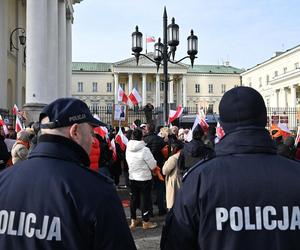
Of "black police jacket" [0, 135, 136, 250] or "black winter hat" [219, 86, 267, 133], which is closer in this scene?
"black police jacket" [0, 135, 136, 250]

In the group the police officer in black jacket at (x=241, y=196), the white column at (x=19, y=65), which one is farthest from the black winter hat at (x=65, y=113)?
the white column at (x=19, y=65)

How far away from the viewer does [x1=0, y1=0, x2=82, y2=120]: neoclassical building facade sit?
19359mm

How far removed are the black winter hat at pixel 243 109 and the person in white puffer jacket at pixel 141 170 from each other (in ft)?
19.7

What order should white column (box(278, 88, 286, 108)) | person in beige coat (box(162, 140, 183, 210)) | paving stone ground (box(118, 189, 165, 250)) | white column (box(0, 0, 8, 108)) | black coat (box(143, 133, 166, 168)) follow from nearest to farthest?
paving stone ground (box(118, 189, 165, 250)) → person in beige coat (box(162, 140, 183, 210)) → black coat (box(143, 133, 166, 168)) → white column (box(0, 0, 8, 108)) → white column (box(278, 88, 286, 108))

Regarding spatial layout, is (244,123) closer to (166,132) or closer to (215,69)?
(166,132)

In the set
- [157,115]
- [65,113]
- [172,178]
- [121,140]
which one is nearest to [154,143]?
[172,178]

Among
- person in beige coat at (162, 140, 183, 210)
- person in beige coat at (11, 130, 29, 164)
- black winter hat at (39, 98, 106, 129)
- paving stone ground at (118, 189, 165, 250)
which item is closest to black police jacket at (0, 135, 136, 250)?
black winter hat at (39, 98, 106, 129)

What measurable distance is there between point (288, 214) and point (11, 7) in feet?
91.5

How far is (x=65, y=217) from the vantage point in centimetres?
205

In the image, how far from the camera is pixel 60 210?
2.05 m

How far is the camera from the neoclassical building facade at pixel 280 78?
2510 inches

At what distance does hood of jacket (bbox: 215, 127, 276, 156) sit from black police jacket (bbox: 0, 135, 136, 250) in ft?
2.10

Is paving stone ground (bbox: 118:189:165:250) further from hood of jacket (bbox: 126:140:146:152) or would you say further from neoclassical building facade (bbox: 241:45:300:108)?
neoclassical building facade (bbox: 241:45:300:108)

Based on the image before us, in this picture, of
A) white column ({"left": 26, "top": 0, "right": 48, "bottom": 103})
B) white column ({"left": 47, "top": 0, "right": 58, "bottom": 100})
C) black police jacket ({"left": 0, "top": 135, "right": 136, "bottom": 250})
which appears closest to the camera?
black police jacket ({"left": 0, "top": 135, "right": 136, "bottom": 250})
